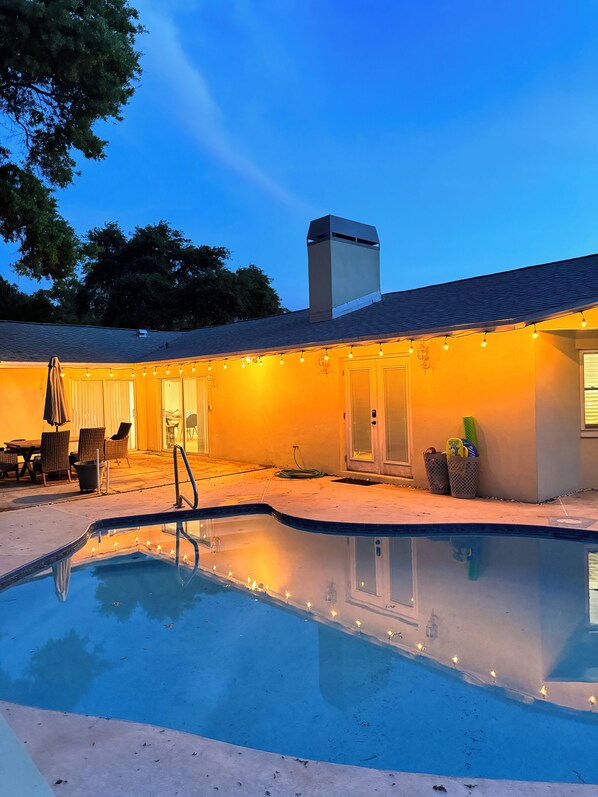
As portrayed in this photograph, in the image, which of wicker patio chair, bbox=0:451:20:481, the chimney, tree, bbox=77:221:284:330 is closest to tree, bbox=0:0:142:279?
wicker patio chair, bbox=0:451:20:481

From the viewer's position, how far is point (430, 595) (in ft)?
18.4

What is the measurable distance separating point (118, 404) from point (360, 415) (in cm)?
833

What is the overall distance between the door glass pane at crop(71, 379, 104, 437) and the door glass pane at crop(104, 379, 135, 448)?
0.62 feet

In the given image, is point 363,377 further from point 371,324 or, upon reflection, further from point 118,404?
point 118,404

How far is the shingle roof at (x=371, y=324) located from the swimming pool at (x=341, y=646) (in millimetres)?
3242

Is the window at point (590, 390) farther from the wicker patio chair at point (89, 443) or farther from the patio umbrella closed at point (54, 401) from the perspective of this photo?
the patio umbrella closed at point (54, 401)

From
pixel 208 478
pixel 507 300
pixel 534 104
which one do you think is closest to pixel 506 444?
pixel 507 300

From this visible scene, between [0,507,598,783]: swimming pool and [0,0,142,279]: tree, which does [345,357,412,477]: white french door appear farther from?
[0,0,142,279]: tree

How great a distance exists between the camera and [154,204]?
101m

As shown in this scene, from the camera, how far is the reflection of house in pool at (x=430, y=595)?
4.18 m

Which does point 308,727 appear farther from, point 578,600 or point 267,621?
point 578,600

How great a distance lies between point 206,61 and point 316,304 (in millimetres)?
49101

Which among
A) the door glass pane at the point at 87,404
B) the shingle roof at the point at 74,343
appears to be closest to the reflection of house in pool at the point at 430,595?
the shingle roof at the point at 74,343

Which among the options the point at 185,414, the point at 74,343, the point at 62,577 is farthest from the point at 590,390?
the point at 74,343
